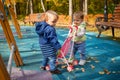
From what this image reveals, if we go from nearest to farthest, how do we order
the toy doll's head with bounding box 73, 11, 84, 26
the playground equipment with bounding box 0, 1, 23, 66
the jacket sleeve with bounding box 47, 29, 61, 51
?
Result: the playground equipment with bounding box 0, 1, 23, 66
the jacket sleeve with bounding box 47, 29, 61, 51
the toy doll's head with bounding box 73, 11, 84, 26

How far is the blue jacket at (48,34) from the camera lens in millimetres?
4641

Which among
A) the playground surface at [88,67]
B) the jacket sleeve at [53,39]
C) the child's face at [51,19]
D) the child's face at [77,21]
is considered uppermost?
the child's face at [51,19]

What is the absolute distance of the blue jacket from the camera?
15.2 ft

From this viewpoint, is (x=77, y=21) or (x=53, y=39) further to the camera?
(x=77, y=21)

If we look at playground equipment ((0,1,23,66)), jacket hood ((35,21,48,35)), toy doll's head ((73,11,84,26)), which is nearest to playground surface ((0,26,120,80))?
playground equipment ((0,1,23,66))

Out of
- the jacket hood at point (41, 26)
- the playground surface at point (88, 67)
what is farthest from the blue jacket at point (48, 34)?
the playground surface at point (88, 67)

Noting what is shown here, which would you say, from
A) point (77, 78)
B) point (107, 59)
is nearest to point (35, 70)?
point (77, 78)

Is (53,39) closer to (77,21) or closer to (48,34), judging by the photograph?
(48,34)

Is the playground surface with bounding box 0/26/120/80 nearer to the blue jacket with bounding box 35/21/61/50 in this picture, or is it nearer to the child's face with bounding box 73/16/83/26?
the blue jacket with bounding box 35/21/61/50

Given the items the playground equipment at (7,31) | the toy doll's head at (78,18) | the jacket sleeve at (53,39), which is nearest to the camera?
the playground equipment at (7,31)

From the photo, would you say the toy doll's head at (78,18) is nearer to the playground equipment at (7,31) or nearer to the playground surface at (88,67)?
the playground surface at (88,67)

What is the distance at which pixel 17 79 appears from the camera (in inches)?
176

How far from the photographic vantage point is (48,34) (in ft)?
15.4

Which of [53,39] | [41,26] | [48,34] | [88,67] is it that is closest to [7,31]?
[41,26]
